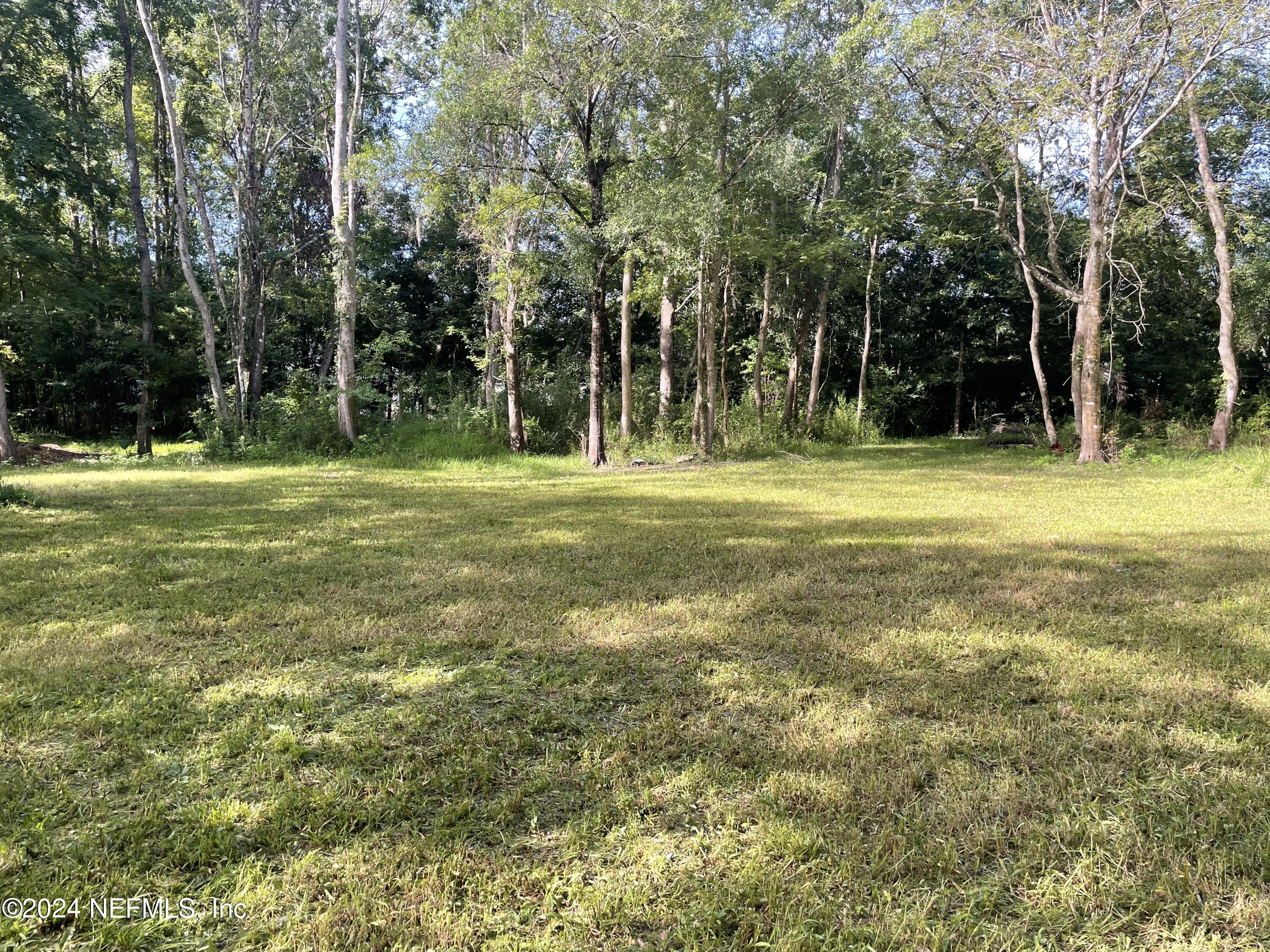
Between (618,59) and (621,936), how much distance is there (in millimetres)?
13745

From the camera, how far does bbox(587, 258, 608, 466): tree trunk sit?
13.6 meters

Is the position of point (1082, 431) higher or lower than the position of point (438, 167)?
lower

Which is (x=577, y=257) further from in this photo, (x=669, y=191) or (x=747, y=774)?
(x=747, y=774)

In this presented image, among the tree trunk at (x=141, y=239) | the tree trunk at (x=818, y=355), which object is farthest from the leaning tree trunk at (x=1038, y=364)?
the tree trunk at (x=141, y=239)

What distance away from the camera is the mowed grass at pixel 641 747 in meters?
1.60

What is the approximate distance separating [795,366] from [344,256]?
12363 mm

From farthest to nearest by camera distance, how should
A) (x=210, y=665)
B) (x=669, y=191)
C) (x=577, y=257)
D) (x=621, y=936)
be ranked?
(x=577, y=257) → (x=669, y=191) → (x=210, y=665) → (x=621, y=936)

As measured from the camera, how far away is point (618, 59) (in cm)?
1216

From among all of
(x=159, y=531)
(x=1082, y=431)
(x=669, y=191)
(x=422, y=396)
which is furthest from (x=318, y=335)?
(x=1082, y=431)

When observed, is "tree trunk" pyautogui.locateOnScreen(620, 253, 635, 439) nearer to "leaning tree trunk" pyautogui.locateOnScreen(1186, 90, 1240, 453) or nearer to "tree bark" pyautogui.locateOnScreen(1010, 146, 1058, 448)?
"tree bark" pyautogui.locateOnScreen(1010, 146, 1058, 448)

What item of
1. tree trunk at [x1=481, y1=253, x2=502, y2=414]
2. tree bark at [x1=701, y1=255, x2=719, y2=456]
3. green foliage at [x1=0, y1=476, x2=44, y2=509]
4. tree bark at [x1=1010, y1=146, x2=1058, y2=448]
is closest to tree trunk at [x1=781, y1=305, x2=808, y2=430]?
tree bark at [x1=701, y1=255, x2=719, y2=456]

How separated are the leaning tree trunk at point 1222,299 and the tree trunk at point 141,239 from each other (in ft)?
84.0

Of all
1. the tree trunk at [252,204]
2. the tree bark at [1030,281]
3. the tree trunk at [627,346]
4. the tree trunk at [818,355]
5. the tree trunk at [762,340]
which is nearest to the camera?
the tree trunk at [627,346]

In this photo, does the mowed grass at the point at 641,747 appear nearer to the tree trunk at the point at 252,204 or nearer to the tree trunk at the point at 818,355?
the tree trunk at the point at 818,355
